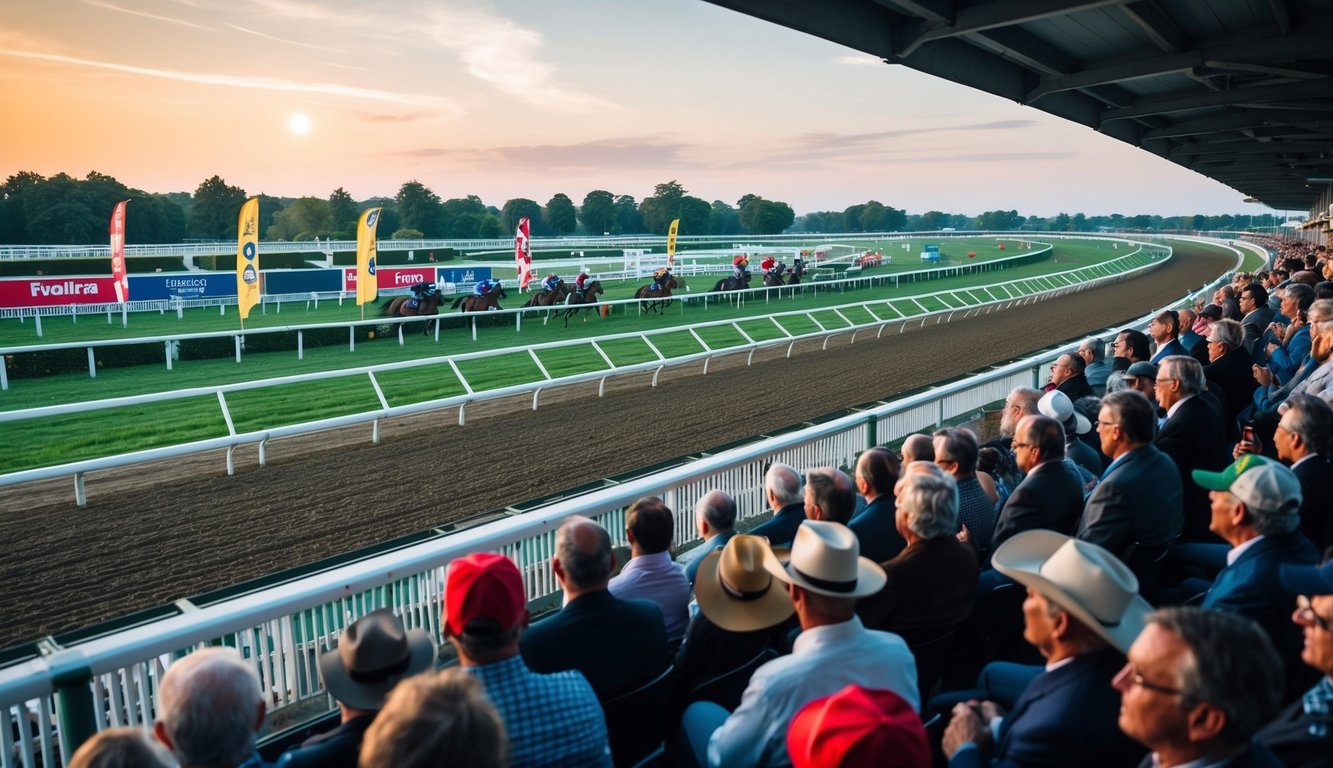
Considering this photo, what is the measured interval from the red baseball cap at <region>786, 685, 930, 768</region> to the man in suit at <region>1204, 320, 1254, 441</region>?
514 cm

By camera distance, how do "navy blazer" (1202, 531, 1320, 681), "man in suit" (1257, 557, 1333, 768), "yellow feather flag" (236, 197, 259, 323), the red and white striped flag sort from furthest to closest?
the red and white striped flag < "yellow feather flag" (236, 197, 259, 323) < "navy blazer" (1202, 531, 1320, 681) < "man in suit" (1257, 557, 1333, 768)

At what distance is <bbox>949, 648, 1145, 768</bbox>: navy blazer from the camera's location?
174 centimetres

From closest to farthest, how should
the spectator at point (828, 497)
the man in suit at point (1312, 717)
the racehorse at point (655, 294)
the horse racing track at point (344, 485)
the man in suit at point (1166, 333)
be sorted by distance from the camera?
1. the man in suit at point (1312, 717)
2. the spectator at point (828, 497)
3. the horse racing track at point (344, 485)
4. the man in suit at point (1166, 333)
5. the racehorse at point (655, 294)

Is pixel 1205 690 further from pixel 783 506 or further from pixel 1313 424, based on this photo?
pixel 1313 424

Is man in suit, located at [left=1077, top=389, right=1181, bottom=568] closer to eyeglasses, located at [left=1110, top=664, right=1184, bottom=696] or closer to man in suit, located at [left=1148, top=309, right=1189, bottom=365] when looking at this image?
eyeglasses, located at [left=1110, top=664, right=1184, bottom=696]

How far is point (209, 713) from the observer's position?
159 centimetres

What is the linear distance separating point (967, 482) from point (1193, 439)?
1413 millimetres

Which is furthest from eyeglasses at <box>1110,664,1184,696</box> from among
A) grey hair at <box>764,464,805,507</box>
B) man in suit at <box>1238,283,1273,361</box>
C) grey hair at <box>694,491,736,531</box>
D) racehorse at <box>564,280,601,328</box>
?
racehorse at <box>564,280,601,328</box>

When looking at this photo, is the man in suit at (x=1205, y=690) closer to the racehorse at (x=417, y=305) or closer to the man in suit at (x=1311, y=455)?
the man in suit at (x=1311, y=455)

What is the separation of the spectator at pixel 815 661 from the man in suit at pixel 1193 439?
258cm

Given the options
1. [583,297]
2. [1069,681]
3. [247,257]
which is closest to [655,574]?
[1069,681]

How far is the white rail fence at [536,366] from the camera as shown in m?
6.29

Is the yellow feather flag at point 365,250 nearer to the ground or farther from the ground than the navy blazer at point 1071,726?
farther from the ground

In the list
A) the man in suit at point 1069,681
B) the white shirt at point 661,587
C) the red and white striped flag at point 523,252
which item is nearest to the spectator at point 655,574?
the white shirt at point 661,587
